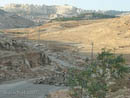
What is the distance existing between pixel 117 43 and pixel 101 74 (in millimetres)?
87938

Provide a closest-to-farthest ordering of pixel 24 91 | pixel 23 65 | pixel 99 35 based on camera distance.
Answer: pixel 24 91
pixel 23 65
pixel 99 35

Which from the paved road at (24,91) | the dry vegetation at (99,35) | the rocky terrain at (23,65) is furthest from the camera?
the dry vegetation at (99,35)

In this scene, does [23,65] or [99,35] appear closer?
[23,65]

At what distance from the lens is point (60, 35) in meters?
130

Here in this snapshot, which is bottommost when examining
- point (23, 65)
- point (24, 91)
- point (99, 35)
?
point (99, 35)

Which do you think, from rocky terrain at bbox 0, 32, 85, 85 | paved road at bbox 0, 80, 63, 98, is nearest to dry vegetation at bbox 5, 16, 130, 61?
rocky terrain at bbox 0, 32, 85, 85

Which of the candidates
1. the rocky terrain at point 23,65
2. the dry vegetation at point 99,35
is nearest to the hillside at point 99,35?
the dry vegetation at point 99,35

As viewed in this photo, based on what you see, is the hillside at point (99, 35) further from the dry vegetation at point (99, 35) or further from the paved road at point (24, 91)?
the paved road at point (24, 91)

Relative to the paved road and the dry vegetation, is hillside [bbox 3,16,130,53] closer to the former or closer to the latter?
the dry vegetation

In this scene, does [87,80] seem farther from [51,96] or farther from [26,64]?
[26,64]

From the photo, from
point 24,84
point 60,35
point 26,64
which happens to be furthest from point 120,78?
point 60,35

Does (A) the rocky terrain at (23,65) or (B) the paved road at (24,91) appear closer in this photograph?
(B) the paved road at (24,91)

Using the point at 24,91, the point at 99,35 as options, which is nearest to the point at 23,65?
the point at 24,91

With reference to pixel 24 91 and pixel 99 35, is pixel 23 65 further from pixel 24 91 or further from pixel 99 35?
pixel 99 35
